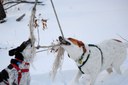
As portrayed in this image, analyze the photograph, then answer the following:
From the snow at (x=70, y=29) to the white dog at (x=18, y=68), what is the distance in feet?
3.53

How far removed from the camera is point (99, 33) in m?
7.71

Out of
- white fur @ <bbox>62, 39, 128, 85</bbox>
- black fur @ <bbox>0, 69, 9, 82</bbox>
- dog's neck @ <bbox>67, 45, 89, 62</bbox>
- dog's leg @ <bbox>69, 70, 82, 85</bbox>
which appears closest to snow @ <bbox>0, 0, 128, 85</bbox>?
dog's leg @ <bbox>69, 70, 82, 85</bbox>

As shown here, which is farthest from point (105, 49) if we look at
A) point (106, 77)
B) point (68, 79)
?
point (68, 79)

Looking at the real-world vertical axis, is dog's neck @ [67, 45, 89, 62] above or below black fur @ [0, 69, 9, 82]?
above

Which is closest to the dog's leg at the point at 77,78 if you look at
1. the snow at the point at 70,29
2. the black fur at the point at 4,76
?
the snow at the point at 70,29

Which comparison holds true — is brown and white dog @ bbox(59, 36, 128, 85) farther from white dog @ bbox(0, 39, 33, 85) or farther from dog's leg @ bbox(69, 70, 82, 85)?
white dog @ bbox(0, 39, 33, 85)

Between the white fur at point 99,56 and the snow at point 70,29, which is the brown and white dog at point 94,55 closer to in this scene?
the white fur at point 99,56

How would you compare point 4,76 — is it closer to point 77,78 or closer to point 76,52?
point 76,52

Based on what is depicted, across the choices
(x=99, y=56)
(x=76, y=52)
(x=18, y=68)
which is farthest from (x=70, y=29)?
(x=18, y=68)

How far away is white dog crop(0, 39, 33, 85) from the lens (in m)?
4.29

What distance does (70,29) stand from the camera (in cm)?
815

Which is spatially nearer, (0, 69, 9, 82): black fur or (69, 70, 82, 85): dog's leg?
(0, 69, 9, 82): black fur

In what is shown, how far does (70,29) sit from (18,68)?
13.0ft

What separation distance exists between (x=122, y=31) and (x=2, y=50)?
280 cm
